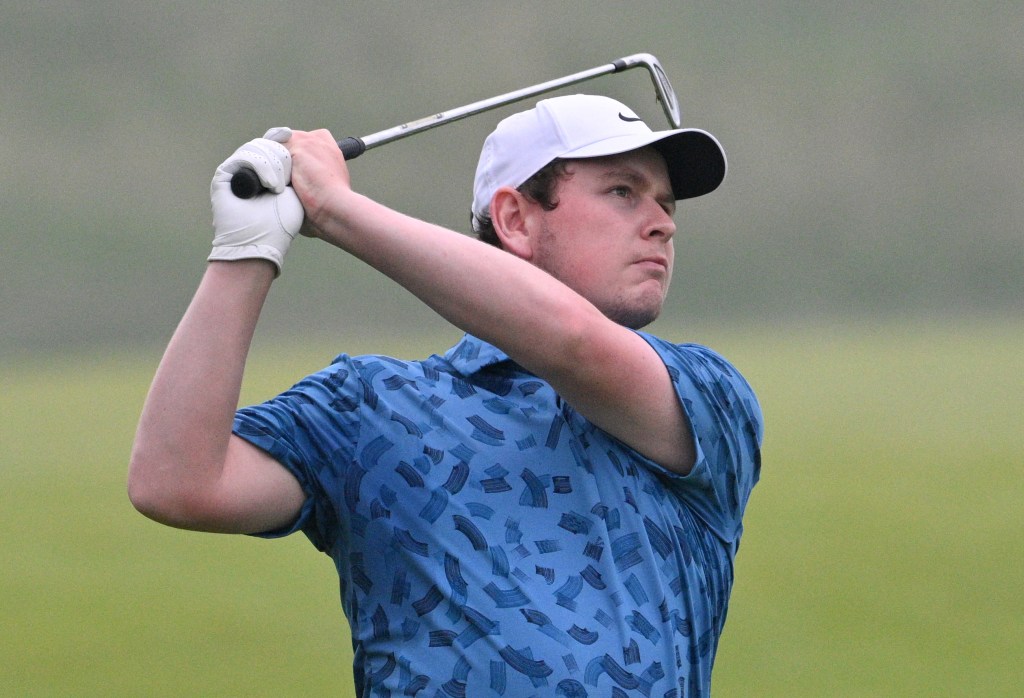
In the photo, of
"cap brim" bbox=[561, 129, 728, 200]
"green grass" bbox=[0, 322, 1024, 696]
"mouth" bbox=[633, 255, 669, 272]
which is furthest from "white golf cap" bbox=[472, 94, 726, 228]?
"green grass" bbox=[0, 322, 1024, 696]

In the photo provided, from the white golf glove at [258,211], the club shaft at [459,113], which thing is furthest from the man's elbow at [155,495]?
the club shaft at [459,113]

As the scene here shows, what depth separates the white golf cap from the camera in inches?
75.2

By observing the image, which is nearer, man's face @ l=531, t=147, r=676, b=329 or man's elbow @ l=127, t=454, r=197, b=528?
man's elbow @ l=127, t=454, r=197, b=528

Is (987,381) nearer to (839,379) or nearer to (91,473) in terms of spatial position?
(839,379)

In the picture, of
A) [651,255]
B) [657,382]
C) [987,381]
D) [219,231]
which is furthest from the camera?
[987,381]

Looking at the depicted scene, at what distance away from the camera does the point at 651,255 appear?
1854 millimetres

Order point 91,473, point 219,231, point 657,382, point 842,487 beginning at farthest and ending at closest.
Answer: point 91,473, point 842,487, point 657,382, point 219,231

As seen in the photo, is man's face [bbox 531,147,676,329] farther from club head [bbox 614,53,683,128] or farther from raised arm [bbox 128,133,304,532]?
club head [bbox 614,53,683,128]

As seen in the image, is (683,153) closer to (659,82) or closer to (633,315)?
(633,315)

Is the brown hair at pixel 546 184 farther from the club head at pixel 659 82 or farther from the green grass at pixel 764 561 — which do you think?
the green grass at pixel 764 561

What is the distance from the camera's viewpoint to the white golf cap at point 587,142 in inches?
75.2

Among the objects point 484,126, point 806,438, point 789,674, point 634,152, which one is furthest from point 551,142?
point 484,126

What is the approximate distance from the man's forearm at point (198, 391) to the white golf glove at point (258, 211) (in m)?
0.02

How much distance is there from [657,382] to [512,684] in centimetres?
39
